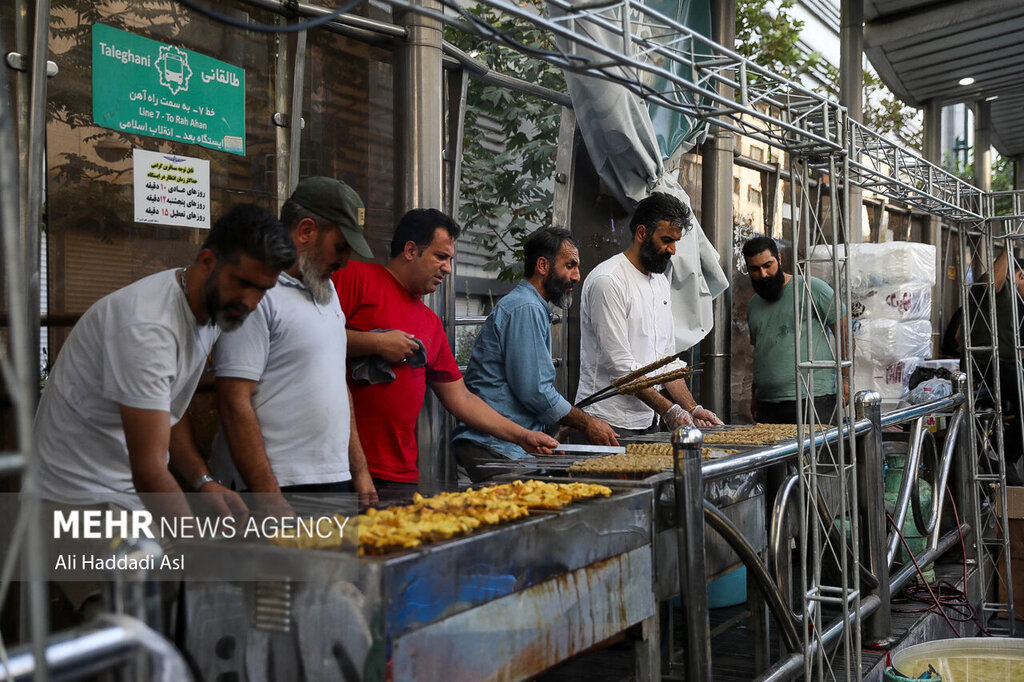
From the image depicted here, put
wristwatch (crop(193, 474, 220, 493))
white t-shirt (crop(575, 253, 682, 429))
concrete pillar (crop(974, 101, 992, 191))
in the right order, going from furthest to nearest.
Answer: concrete pillar (crop(974, 101, 992, 191)), white t-shirt (crop(575, 253, 682, 429)), wristwatch (crop(193, 474, 220, 493))

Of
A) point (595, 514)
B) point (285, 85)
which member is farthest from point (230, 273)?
point (285, 85)

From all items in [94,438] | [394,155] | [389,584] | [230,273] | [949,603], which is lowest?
Answer: [949,603]

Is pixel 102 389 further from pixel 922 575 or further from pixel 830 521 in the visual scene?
pixel 922 575

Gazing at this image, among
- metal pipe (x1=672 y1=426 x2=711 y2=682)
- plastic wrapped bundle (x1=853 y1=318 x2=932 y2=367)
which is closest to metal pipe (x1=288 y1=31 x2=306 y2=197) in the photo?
metal pipe (x1=672 y1=426 x2=711 y2=682)

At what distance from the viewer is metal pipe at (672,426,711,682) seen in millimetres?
3100

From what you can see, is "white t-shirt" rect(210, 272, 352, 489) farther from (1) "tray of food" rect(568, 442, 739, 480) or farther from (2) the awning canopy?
(2) the awning canopy

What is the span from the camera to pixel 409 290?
3.73m

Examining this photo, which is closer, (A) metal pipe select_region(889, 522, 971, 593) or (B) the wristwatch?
(B) the wristwatch

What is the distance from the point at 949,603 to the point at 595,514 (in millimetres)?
3988

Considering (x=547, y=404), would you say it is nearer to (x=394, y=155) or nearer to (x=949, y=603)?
(x=394, y=155)

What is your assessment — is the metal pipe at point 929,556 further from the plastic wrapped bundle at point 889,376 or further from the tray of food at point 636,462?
the tray of food at point 636,462

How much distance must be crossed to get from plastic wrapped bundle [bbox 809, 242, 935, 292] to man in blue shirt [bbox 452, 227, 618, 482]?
3.58 metres

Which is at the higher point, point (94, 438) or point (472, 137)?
point (472, 137)

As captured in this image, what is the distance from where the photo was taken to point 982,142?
12.7 m
